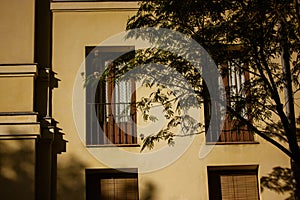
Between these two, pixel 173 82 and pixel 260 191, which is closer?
pixel 173 82

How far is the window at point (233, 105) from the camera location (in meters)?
10.6

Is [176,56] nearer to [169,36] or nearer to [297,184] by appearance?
[169,36]

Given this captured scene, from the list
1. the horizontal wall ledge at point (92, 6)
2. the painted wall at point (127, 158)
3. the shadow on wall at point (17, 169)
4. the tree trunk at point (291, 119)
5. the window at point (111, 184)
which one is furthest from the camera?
the horizontal wall ledge at point (92, 6)

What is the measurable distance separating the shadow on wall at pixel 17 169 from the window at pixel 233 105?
403 centimetres

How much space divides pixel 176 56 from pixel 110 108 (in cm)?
377

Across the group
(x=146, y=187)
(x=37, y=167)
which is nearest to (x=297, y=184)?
(x=146, y=187)

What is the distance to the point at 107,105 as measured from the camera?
14195mm

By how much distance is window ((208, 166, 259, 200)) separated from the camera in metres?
13.6

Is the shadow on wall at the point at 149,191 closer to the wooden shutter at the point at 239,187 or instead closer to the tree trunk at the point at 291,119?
the wooden shutter at the point at 239,187

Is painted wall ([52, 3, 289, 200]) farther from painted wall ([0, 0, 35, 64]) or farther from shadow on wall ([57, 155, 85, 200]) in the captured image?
painted wall ([0, 0, 35, 64])

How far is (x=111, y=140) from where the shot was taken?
13.8 meters

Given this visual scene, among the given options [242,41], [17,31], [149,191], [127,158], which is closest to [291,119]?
[242,41]

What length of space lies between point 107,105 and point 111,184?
6.46ft

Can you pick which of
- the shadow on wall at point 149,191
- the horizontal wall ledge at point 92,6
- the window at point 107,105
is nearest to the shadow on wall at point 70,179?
the window at point 107,105
